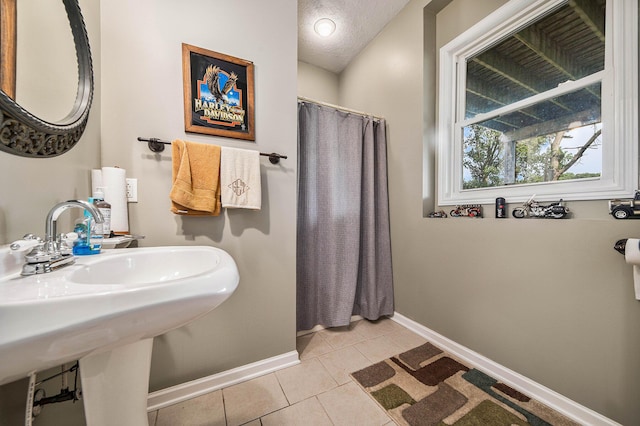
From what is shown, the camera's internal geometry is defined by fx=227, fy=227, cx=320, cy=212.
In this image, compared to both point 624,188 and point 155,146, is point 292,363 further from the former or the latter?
point 624,188

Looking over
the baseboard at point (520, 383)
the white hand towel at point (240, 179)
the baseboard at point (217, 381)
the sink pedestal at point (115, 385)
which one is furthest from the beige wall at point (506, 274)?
the sink pedestal at point (115, 385)

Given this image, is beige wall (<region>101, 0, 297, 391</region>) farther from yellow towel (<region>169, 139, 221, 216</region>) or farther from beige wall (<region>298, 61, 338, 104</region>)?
beige wall (<region>298, 61, 338, 104</region>)

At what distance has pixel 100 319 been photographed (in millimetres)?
365

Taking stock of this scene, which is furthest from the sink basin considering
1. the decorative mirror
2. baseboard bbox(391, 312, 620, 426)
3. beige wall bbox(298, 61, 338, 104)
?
beige wall bbox(298, 61, 338, 104)

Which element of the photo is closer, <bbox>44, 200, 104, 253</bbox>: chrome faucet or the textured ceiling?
<bbox>44, 200, 104, 253</bbox>: chrome faucet

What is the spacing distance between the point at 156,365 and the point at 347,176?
1.66 m

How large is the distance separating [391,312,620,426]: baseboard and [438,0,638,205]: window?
96 cm

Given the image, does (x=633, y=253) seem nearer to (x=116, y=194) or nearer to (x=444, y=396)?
(x=444, y=396)

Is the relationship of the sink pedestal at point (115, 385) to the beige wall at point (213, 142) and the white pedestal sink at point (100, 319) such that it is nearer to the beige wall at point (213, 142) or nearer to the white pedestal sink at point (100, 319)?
the white pedestal sink at point (100, 319)

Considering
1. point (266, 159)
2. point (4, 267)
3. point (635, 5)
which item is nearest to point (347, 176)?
point (266, 159)

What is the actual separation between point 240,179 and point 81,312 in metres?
0.92

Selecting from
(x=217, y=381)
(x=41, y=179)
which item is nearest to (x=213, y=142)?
(x=41, y=179)

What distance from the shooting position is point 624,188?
0.98 metres

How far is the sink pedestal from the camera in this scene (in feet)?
1.96
